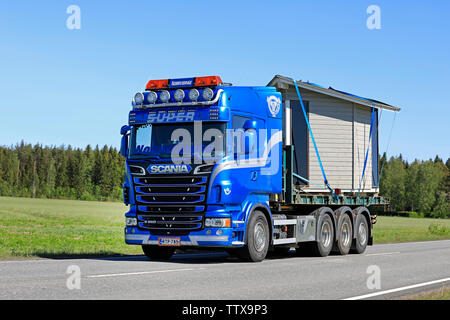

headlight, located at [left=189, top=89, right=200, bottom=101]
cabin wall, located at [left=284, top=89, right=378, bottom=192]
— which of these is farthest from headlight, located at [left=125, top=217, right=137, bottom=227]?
cabin wall, located at [left=284, top=89, right=378, bottom=192]

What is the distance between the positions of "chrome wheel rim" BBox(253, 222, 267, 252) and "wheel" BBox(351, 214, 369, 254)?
5855mm

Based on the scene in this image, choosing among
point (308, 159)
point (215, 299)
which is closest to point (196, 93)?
point (308, 159)

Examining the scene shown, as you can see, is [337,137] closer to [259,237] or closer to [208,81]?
[259,237]

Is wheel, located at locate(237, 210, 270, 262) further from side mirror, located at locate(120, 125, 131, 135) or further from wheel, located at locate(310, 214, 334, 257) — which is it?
side mirror, located at locate(120, 125, 131, 135)

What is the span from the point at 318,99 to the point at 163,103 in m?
5.35

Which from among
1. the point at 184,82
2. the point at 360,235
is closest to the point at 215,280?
the point at 184,82

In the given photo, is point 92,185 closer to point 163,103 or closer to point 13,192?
point 13,192

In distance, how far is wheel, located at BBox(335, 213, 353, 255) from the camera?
18.4m

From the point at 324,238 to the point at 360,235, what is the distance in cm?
249

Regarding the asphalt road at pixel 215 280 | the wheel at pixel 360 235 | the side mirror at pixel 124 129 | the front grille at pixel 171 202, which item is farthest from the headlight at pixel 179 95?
the wheel at pixel 360 235

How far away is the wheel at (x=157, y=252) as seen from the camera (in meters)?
15.0

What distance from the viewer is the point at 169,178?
13477mm

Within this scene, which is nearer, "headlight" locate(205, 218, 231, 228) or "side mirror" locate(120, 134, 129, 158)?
"headlight" locate(205, 218, 231, 228)
